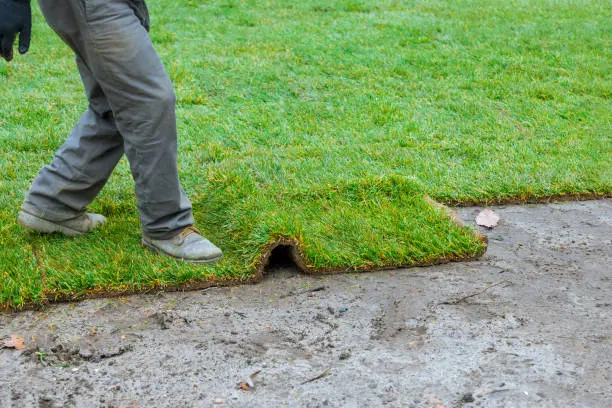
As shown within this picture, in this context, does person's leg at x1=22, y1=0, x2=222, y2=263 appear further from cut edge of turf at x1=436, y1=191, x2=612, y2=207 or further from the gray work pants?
cut edge of turf at x1=436, y1=191, x2=612, y2=207

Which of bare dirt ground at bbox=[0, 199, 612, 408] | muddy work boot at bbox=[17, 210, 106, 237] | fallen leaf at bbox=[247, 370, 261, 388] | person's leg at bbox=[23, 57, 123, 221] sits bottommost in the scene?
bare dirt ground at bbox=[0, 199, 612, 408]

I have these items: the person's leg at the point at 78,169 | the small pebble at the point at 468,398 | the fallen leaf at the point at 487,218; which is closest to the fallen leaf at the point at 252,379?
the small pebble at the point at 468,398

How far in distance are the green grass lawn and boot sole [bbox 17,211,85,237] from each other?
4cm

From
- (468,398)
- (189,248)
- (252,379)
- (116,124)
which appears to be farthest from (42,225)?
(468,398)

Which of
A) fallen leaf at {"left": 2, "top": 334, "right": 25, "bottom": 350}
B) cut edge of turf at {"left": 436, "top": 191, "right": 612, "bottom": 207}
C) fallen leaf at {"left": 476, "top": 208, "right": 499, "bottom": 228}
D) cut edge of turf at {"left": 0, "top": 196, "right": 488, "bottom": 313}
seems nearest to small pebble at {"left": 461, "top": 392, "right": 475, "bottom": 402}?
cut edge of turf at {"left": 0, "top": 196, "right": 488, "bottom": 313}

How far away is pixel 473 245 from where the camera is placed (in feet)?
12.1

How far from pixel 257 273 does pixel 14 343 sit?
3.42ft

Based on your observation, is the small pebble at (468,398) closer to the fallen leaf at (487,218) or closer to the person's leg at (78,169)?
the fallen leaf at (487,218)

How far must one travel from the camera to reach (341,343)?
2.90m

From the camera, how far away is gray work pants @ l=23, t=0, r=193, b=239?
321 centimetres

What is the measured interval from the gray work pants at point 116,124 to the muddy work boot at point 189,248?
3 centimetres

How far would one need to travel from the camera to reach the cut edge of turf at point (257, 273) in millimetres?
3184

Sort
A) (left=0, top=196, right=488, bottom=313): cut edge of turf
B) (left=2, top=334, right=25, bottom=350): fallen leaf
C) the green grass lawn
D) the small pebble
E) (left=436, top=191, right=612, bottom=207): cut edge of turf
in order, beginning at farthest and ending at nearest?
(left=436, top=191, right=612, bottom=207): cut edge of turf
the green grass lawn
(left=0, top=196, right=488, bottom=313): cut edge of turf
(left=2, top=334, right=25, bottom=350): fallen leaf
the small pebble

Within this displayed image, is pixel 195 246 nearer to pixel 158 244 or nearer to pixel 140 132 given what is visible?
pixel 158 244
